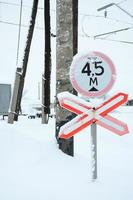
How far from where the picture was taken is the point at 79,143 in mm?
6434

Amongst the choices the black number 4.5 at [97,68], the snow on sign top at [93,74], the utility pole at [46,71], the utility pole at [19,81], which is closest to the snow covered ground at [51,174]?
the snow on sign top at [93,74]

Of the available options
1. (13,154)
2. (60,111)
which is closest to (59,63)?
(60,111)

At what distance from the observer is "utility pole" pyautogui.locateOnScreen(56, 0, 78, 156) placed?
4.91 metres

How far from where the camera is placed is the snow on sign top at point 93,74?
338 cm

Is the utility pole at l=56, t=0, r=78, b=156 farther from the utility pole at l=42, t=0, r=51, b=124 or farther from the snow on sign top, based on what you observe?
the utility pole at l=42, t=0, r=51, b=124

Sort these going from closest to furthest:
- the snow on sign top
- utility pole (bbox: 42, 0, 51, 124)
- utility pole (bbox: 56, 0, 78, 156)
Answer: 1. the snow on sign top
2. utility pole (bbox: 56, 0, 78, 156)
3. utility pole (bbox: 42, 0, 51, 124)

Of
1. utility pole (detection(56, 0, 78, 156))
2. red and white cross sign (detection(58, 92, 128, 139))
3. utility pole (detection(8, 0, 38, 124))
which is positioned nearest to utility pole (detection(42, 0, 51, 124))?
utility pole (detection(8, 0, 38, 124))

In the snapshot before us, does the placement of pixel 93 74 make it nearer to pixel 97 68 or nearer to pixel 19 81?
pixel 97 68

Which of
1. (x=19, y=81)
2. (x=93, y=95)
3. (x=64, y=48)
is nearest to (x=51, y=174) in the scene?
(x=93, y=95)

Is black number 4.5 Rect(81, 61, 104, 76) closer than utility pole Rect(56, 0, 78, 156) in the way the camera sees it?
Yes

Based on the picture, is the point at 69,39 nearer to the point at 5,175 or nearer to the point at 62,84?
the point at 62,84

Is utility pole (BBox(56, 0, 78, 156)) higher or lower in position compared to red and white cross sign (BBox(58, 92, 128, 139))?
higher

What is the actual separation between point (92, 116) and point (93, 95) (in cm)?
23

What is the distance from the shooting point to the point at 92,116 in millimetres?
3457
